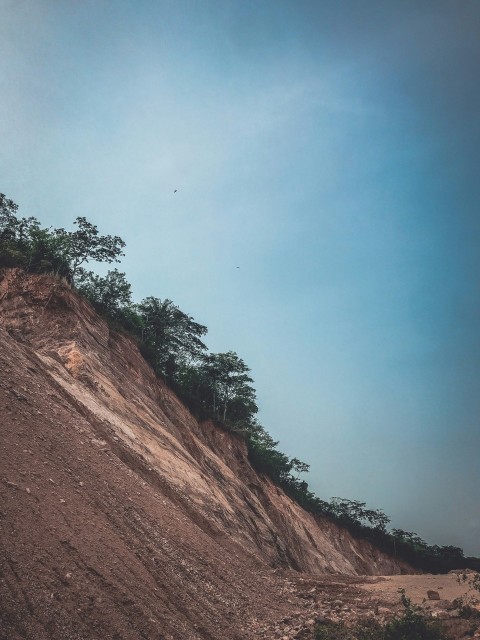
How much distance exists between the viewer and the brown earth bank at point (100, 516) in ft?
20.1

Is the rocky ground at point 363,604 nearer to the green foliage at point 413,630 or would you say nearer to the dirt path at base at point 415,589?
the dirt path at base at point 415,589

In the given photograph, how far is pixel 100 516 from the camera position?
8539 millimetres

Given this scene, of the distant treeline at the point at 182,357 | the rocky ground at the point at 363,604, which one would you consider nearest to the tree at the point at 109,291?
the distant treeline at the point at 182,357

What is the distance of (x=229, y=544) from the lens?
13.6 m

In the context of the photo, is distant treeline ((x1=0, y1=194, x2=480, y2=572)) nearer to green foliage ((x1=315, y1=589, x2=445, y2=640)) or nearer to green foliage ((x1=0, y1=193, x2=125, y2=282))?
green foliage ((x1=0, y1=193, x2=125, y2=282))

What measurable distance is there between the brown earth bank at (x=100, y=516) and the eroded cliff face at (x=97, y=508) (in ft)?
0.12

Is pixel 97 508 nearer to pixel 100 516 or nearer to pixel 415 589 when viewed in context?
pixel 100 516

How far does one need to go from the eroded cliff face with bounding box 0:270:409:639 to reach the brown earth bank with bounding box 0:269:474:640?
0.04 meters

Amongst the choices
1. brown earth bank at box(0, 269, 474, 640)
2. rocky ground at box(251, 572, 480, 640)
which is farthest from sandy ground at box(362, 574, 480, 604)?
brown earth bank at box(0, 269, 474, 640)

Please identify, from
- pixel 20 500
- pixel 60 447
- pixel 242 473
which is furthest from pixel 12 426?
pixel 242 473

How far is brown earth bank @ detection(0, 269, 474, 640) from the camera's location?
6.13m

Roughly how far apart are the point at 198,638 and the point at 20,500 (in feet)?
13.5

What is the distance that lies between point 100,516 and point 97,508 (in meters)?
0.25

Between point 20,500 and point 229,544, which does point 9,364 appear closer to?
point 20,500
